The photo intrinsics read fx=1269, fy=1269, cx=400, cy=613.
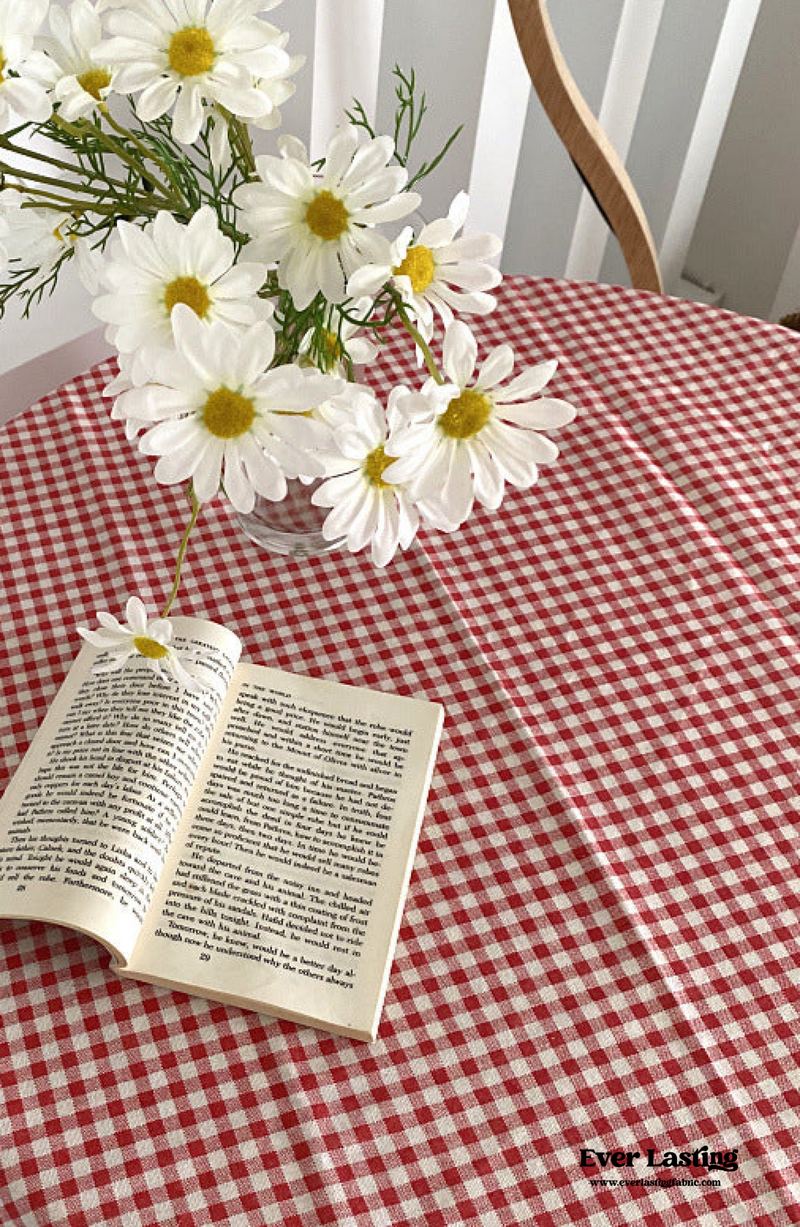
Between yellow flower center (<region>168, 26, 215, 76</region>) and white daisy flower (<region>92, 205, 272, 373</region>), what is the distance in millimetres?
81

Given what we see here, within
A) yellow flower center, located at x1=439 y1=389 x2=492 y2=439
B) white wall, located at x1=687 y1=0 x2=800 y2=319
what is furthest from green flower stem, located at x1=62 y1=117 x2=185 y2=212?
white wall, located at x1=687 y1=0 x2=800 y2=319

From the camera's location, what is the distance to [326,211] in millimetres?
684

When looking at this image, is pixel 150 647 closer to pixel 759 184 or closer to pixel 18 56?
pixel 18 56

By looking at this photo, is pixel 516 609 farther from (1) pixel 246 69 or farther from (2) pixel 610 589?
(1) pixel 246 69

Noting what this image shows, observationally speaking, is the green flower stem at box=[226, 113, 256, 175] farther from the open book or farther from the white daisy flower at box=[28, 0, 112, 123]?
the open book

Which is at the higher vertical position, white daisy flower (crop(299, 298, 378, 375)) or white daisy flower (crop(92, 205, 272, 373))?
white daisy flower (crop(92, 205, 272, 373))

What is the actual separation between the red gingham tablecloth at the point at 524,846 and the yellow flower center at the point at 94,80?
412 millimetres

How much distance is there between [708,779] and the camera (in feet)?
3.08

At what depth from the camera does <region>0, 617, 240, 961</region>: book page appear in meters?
0.79

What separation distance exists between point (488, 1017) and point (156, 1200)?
23cm

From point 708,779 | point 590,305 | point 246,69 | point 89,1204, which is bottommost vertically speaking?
point 89,1204

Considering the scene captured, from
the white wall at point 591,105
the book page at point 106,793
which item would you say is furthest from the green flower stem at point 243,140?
the white wall at point 591,105

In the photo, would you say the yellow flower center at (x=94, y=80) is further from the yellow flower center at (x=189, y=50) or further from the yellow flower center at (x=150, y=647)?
the yellow flower center at (x=150, y=647)

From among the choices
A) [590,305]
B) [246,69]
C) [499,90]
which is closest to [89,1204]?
[246,69]
